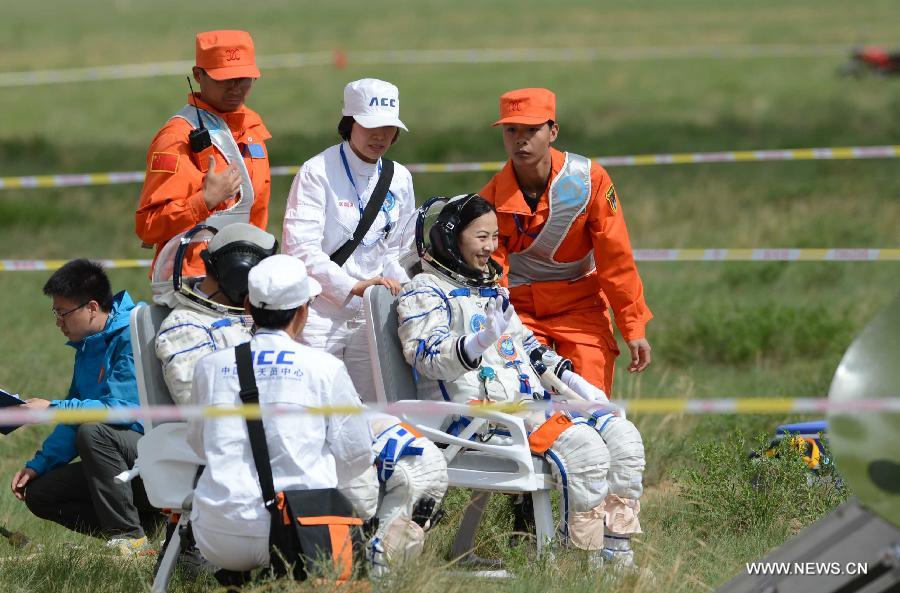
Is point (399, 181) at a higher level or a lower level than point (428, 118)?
higher

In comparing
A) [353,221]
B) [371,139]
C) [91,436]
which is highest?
[371,139]

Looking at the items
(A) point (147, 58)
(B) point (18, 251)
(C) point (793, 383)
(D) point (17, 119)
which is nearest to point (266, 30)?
(A) point (147, 58)

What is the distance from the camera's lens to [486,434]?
600cm

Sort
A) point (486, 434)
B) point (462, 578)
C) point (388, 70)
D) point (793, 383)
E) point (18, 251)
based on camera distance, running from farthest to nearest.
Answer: point (388, 70), point (18, 251), point (793, 383), point (486, 434), point (462, 578)

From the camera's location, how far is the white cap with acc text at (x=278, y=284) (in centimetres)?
501

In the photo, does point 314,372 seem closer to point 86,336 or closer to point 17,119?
point 86,336

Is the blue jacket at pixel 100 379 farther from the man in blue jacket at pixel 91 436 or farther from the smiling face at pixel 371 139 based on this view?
the smiling face at pixel 371 139

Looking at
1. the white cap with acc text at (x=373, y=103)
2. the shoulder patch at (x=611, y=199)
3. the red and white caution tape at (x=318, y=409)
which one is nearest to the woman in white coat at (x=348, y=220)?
the white cap with acc text at (x=373, y=103)

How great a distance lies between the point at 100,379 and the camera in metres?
6.60

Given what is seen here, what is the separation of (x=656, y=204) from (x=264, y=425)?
11.8m

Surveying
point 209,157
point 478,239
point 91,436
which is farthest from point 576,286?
point 91,436

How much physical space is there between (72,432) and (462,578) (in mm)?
2239

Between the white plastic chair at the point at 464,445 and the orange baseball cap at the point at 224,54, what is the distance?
1.28 m

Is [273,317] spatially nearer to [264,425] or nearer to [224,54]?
[264,425]
